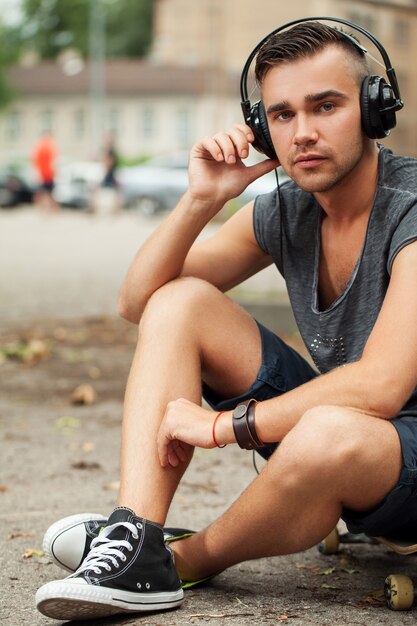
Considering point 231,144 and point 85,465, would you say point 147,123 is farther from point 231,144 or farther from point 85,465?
point 231,144

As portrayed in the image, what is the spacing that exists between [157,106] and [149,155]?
545 cm

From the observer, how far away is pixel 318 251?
3.19 m

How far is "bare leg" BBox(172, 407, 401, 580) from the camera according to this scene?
2.64 meters

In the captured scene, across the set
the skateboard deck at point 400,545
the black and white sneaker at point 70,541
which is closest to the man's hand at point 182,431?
the black and white sneaker at point 70,541

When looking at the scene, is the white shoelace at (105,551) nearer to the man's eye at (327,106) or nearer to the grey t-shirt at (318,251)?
the grey t-shirt at (318,251)

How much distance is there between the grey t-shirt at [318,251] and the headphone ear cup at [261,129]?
0.13 m

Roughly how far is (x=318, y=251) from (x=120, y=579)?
1089 millimetres

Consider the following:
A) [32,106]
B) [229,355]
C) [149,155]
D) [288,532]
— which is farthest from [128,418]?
[32,106]

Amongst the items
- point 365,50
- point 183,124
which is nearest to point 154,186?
point 365,50

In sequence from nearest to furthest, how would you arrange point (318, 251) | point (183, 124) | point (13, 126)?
point (318, 251) → point (183, 124) → point (13, 126)

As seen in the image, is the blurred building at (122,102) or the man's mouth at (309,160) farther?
the blurred building at (122,102)

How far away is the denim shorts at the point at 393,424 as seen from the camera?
2738 mm

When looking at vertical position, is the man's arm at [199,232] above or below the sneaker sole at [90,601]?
above

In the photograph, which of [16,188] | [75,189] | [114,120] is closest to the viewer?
[75,189]
